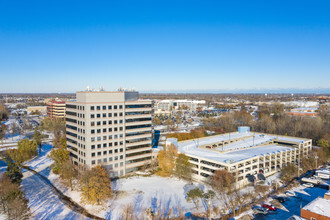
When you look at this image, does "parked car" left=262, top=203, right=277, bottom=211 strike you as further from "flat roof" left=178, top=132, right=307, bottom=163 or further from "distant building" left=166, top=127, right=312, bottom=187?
"flat roof" left=178, top=132, right=307, bottom=163

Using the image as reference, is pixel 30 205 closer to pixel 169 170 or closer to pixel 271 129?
pixel 169 170

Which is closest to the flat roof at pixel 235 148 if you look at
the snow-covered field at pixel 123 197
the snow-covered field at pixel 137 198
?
the snow-covered field at pixel 137 198

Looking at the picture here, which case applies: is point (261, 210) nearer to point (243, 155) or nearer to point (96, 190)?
point (243, 155)

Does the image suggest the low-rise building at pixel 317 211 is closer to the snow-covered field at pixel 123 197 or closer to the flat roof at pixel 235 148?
the snow-covered field at pixel 123 197

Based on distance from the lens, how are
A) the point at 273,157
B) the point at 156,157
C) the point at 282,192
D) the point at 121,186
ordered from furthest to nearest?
the point at 156,157
the point at 273,157
the point at 121,186
the point at 282,192

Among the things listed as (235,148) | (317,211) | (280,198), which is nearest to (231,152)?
(235,148)

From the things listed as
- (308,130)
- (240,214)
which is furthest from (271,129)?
(240,214)
